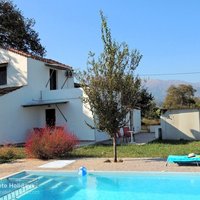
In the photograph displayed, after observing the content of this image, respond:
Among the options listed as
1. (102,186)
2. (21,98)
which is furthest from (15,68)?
(102,186)

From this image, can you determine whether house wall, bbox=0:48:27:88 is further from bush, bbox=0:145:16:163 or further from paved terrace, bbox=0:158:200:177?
paved terrace, bbox=0:158:200:177

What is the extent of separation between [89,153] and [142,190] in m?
7.89

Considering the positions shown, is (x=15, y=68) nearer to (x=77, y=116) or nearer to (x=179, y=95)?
(x=77, y=116)

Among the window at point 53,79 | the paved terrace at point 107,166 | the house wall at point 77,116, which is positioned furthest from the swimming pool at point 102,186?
the window at point 53,79

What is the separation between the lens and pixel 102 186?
11.3m

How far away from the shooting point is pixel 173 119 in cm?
2770

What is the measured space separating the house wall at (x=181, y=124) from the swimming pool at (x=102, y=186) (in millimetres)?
16080

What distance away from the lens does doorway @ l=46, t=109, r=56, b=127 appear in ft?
93.4

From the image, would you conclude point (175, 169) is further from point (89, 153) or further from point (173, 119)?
point (173, 119)

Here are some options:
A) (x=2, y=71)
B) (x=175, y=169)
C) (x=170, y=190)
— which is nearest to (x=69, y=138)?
(x=175, y=169)

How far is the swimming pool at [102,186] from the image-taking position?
998 cm

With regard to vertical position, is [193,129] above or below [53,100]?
below

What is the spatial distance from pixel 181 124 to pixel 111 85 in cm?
1409

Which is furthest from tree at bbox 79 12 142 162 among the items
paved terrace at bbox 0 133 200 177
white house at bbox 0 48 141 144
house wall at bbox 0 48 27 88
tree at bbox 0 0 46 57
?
tree at bbox 0 0 46 57
